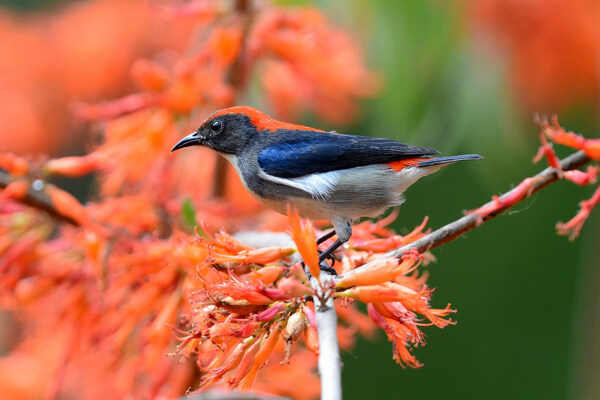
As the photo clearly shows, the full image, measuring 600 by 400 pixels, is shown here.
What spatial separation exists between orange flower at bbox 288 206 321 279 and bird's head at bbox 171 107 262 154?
107 centimetres

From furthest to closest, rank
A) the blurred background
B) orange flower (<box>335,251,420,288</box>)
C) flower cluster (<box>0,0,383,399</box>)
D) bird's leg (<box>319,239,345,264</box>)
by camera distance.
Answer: the blurred background, bird's leg (<box>319,239,345,264</box>), flower cluster (<box>0,0,383,399</box>), orange flower (<box>335,251,420,288</box>)

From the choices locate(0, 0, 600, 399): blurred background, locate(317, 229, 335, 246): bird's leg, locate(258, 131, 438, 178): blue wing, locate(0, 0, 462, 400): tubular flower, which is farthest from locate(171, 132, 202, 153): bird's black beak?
locate(0, 0, 600, 399): blurred background

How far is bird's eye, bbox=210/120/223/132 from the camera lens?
2.67 meters

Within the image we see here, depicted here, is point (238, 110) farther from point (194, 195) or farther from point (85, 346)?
point (85, 346)

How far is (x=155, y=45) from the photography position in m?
5.06

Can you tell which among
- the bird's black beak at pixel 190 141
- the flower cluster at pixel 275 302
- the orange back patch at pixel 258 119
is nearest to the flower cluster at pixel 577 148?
the flower cluster at pixel 275 302

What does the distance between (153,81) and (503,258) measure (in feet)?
14.6

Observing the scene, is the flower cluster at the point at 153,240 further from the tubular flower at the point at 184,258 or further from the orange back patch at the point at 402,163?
the orange back patch at the point at 402,163

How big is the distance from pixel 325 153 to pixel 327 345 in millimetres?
1203

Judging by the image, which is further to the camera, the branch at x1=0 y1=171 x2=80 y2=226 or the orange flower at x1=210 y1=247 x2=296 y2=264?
the branch at x1=0 y1=171 x2=80 y2=226

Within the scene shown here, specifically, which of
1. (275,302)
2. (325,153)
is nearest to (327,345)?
(275,302)

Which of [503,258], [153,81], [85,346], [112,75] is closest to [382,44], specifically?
[153,81]

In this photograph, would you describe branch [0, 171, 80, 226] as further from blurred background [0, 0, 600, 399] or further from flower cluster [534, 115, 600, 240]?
flower cluster [534, 115, 600, 240]

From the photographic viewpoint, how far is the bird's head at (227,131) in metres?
2.62
